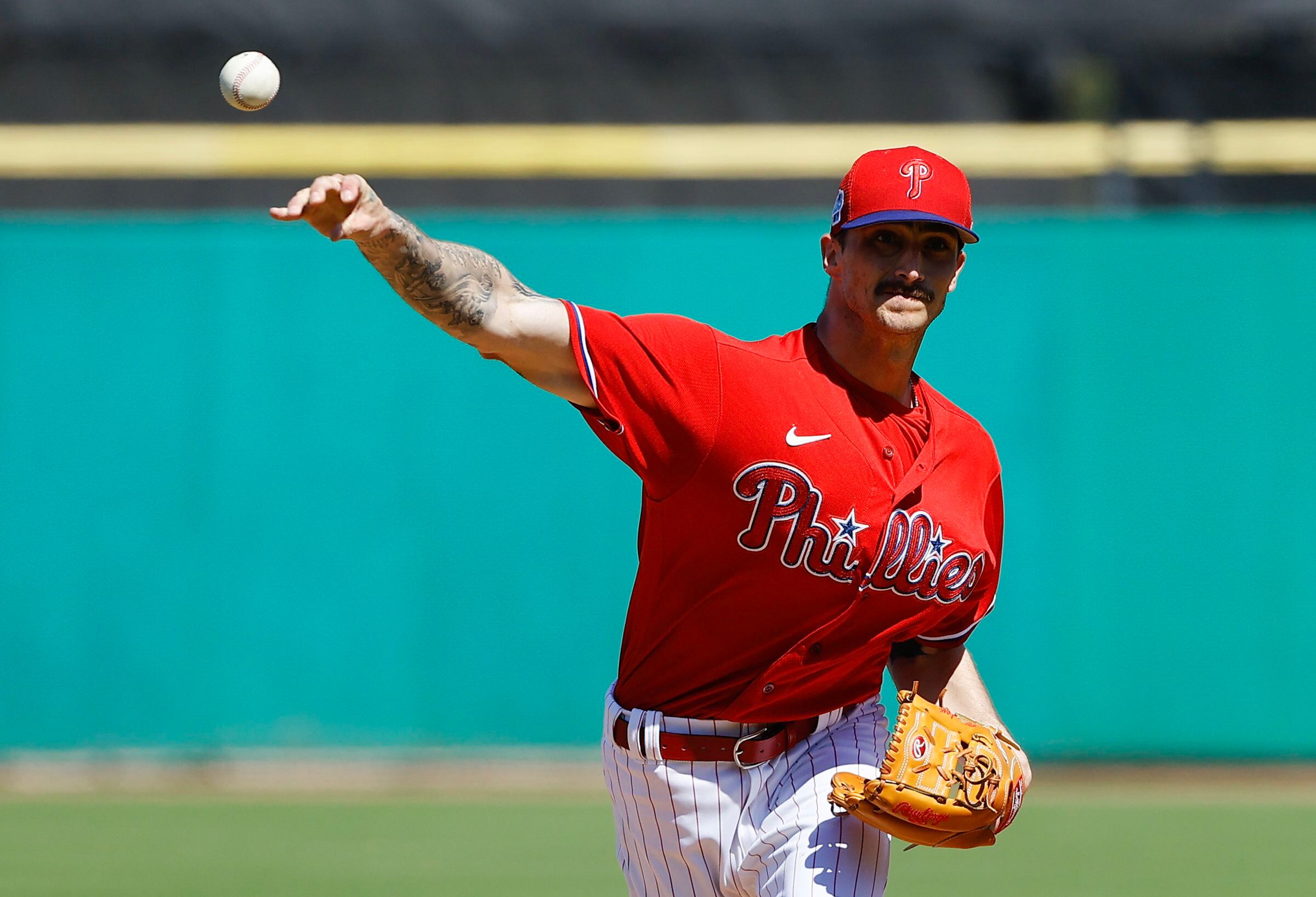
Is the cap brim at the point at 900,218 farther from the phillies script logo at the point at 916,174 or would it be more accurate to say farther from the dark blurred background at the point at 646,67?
the dark blurred background at the point at 646,67

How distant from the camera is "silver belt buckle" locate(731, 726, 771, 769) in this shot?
3.22 metres

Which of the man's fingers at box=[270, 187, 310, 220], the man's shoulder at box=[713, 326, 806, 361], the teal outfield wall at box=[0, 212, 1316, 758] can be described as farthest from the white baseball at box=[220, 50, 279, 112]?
the teal outfield wall at box=[0, 212, 1316, 758]

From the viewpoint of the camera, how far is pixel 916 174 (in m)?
3.24

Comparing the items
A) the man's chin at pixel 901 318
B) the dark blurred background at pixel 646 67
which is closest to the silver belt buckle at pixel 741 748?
the man's chin at pixel 901 318

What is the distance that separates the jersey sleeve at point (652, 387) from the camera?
3.04m

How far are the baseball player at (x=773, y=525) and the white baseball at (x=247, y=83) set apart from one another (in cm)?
63

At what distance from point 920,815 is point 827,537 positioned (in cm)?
56

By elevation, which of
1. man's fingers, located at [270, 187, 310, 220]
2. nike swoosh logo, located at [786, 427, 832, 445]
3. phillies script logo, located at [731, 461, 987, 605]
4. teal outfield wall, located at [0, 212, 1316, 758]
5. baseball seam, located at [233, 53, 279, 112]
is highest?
teal outfield wall, located at [0, 212, 1316, 758]

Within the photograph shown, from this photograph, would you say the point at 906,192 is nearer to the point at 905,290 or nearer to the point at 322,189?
the point at 905,290

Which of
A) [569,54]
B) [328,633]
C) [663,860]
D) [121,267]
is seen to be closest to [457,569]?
[328,633]

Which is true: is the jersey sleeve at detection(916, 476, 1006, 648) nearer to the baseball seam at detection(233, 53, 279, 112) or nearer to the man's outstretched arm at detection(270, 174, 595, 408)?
the man's outstretched arm at detection(270, 174, 595, 408)

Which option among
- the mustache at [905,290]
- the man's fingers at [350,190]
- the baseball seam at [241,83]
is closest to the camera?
the man's fingers at [350,190]

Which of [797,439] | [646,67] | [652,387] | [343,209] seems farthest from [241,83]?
[646,67]

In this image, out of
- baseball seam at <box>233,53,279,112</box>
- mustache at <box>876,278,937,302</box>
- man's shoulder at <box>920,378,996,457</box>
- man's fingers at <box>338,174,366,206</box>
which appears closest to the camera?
man's fingers at <box>338,174,366,206</box>
